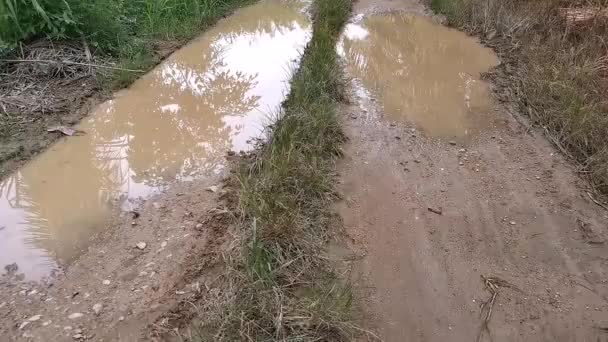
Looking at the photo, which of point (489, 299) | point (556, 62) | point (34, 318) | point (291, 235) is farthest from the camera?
point (556, 62)

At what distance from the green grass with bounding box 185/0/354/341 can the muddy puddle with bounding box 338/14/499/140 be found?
32.4 inches

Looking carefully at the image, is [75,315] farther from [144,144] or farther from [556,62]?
[556,62]

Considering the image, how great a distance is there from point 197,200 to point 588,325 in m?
2.73

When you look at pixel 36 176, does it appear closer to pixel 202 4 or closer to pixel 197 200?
pixel 197 200

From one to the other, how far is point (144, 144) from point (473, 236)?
2.90m

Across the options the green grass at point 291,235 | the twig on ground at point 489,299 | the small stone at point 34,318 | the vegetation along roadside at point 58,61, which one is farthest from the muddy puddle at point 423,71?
the small stone at point 34,318

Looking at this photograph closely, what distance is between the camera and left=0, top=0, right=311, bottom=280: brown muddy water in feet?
11.1

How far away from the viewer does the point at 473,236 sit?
136 inches

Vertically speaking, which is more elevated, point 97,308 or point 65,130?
point 65,130

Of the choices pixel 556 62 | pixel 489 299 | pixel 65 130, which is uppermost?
pixel 556 62

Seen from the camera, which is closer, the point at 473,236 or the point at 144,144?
the point at 473,236

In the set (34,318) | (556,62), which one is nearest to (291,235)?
(34,318)

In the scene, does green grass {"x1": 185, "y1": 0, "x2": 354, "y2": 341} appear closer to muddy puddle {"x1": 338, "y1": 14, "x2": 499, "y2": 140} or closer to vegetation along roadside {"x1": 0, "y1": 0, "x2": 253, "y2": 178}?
muddy puddle {"x1": 338, "y1": 14, "x2": 499, "y2": 140}

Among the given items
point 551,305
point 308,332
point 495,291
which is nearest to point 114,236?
point 308,332
